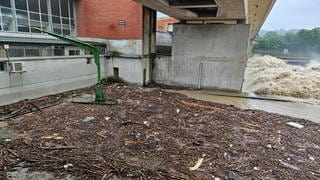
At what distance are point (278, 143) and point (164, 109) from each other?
3.40 metres

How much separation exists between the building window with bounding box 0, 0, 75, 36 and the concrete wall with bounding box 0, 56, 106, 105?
2561 millimetres

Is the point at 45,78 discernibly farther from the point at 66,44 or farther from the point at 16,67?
the point at 66,44

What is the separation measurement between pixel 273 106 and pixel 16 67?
9.44 m

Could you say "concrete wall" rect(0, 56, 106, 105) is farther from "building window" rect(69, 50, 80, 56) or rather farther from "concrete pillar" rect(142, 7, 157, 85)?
"concrete pillar" rect(142, 7, 157, 85)

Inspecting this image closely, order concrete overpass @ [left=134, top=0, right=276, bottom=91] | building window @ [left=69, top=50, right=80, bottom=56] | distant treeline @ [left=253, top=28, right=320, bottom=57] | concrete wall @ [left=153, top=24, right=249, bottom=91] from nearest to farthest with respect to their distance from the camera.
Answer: building window @ [left=69, top=50, right=80, bottom=56], concrete overpass @ [left=134, top=0, right=276, bottom=91], concrete wall @ [left=153, top=24, right=249, bottom=91], distant treeline @ [left=253, top=28, right=320, bottom=57]

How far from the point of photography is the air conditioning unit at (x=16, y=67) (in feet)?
23.1

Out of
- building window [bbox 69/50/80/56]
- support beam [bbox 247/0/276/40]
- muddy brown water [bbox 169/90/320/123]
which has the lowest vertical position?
muddy brown water [bbox 169/90/320/123]

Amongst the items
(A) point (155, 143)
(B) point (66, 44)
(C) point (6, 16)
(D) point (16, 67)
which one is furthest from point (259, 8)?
(C) point (6, 16)

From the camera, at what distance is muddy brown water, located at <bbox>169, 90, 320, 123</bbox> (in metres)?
8.17

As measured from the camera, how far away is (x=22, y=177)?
353cm

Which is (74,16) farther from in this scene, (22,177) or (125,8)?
(22,177)

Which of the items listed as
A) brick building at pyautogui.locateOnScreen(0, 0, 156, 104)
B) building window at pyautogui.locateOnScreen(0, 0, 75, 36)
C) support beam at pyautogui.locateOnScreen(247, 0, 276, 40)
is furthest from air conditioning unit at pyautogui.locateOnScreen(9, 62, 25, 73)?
support beam at pyautogui.locateOnScreen(247, 0, 276, 40)

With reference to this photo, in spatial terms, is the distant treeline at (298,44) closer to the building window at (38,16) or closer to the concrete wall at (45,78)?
the building window at (38,16)

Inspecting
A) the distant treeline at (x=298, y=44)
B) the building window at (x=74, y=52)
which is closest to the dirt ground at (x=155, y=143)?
the building window at (x=74, y=52)
